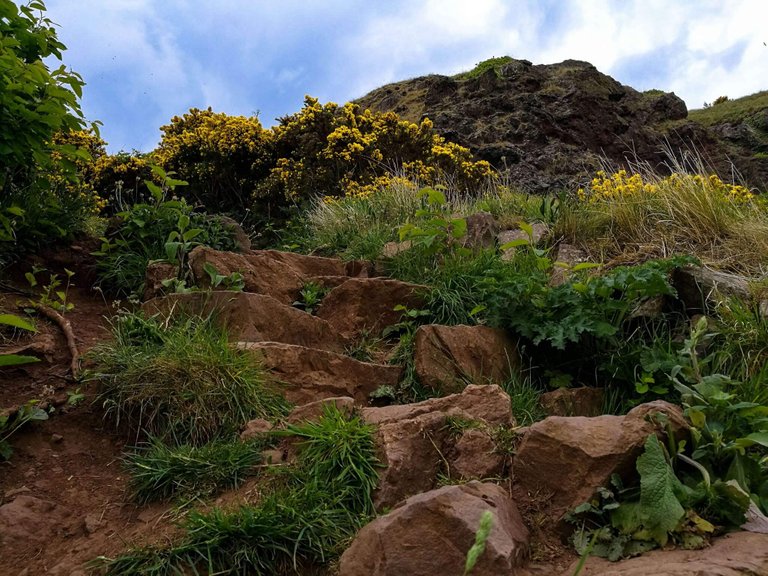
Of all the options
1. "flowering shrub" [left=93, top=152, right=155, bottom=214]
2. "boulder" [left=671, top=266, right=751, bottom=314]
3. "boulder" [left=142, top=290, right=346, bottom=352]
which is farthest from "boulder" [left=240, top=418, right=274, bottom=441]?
"flowering shrub" [left=93, top=152, right=155, bottom=214]

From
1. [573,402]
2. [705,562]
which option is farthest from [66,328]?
[705,562]

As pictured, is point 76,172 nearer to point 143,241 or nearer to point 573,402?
point 143,241

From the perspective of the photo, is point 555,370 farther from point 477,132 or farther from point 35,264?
point 477,132

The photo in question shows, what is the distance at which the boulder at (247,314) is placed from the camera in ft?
12.7

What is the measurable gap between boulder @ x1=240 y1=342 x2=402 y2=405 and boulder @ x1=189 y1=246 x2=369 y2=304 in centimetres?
107

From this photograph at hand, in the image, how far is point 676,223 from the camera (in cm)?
535

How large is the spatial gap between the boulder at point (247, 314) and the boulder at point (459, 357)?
796mm

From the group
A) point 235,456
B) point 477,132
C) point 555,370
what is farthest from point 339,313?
point 477,132

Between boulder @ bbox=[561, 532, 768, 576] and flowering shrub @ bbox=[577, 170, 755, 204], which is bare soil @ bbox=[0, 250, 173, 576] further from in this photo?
flowering shrub @ bbox=[577, 170, 755, 204]

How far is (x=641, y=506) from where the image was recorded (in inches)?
85.0

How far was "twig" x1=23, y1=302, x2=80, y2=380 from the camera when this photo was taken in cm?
359

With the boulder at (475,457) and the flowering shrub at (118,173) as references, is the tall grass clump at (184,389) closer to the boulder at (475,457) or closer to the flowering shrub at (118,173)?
the boulder at (475,457)

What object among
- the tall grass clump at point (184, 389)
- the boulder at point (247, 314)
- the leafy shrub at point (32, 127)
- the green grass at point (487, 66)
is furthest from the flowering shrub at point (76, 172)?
the green grass at point (487, 66)

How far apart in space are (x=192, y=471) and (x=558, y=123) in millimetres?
10412
